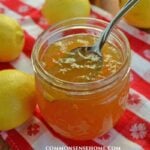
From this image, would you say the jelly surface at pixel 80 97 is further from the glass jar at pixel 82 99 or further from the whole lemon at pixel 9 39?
the whole lemon at pixel 9 39

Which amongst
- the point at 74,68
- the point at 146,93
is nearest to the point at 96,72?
the point at 74,68

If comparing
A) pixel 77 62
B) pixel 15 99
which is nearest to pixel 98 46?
pixel 77 62

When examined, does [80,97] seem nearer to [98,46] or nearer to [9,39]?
[98,46]

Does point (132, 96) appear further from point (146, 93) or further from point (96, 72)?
point (96, 72)

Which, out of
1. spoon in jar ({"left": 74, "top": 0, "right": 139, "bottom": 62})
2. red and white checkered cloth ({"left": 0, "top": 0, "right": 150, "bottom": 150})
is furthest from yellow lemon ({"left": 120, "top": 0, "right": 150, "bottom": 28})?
spoon in jar ({"left": 74, "top": 0, "right": 139, "bottom": 62})

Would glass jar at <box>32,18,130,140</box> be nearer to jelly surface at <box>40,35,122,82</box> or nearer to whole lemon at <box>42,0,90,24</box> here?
jelly surface at <box>40,35,122,82</box>
